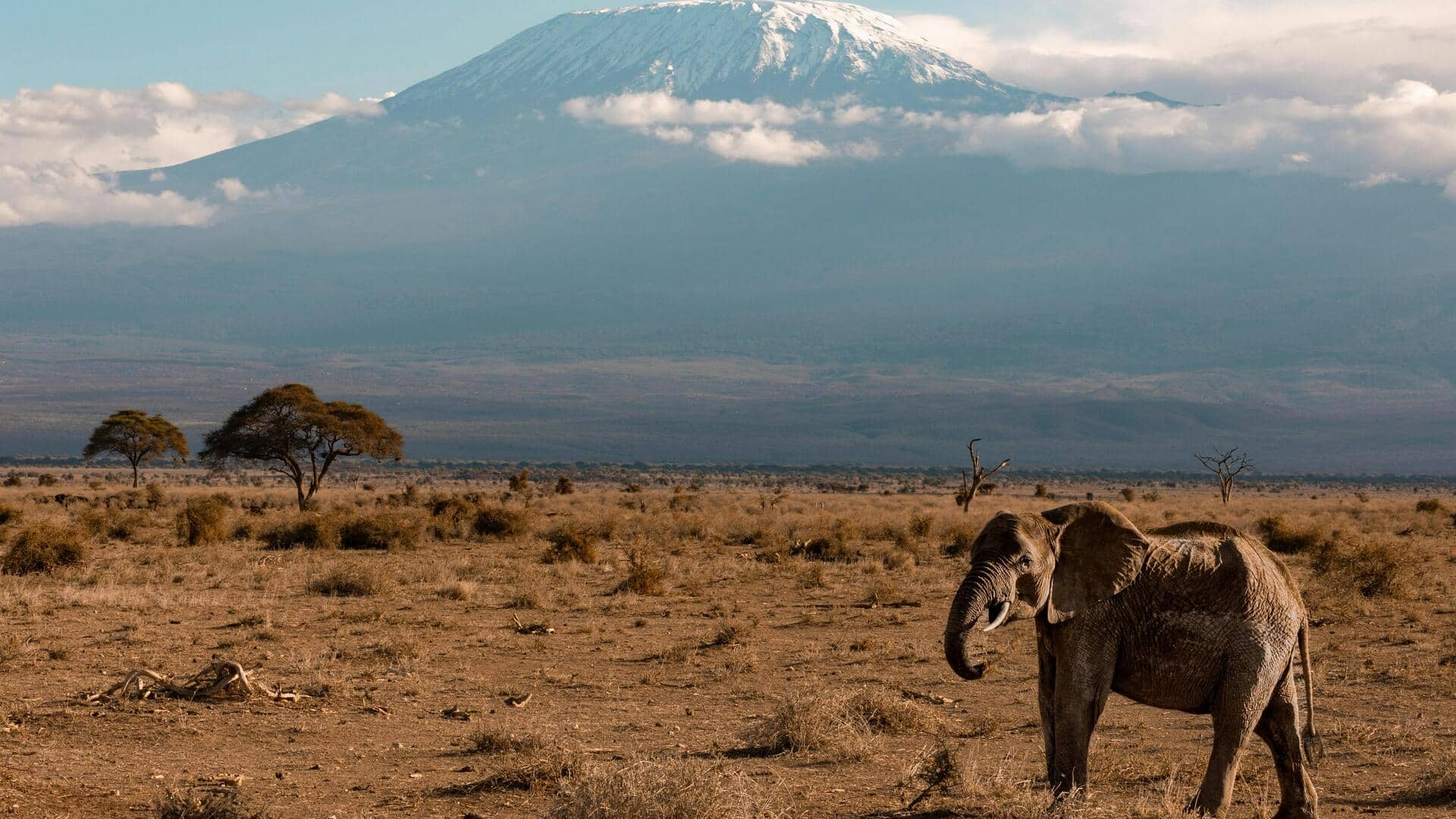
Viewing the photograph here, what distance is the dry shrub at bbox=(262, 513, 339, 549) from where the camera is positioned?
31.3m

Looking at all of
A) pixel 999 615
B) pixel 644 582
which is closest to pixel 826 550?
pixel 644 582

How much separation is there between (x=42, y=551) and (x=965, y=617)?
21.2m

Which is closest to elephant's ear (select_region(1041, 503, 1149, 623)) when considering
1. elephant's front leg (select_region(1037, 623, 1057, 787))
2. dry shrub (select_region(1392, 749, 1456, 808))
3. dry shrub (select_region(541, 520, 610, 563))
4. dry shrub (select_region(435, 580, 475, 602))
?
elephant's front leg (select_region(1037, 623, 1057, 787))

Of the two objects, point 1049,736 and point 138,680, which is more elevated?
point 1049,736

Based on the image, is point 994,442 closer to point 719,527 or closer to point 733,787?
point 719,527

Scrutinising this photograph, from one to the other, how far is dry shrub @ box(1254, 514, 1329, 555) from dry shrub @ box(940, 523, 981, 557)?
650cm

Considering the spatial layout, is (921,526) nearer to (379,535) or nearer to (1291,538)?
(1291,538)

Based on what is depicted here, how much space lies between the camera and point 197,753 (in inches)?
453

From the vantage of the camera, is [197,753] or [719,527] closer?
[197,753]

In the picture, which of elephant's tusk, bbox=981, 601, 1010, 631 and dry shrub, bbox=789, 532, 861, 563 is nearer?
elephant's tusk, bbox=981, 601, 1010, 631

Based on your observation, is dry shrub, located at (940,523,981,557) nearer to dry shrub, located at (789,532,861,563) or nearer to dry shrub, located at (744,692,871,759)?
dry shrub, located at (789,532,861,563)

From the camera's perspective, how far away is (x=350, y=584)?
22.3m

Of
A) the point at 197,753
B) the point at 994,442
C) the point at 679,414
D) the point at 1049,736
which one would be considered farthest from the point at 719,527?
the point at 679,414

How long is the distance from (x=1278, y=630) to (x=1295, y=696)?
50 centimetres
